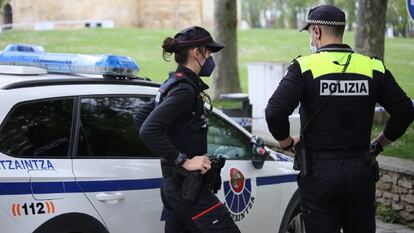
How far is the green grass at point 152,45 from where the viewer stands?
25.4 meters

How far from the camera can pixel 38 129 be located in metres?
3.81

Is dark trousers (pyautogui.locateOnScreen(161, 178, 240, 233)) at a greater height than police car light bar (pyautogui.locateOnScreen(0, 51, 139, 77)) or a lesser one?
lesser

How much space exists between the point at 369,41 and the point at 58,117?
7574mm

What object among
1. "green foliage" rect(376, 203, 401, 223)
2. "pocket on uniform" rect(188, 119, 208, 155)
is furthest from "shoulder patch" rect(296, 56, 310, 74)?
"green foliage" rect(376, 203, 401, 223)

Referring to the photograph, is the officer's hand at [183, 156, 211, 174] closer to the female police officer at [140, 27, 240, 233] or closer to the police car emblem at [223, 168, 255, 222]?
the female police officer at [140, 27, 240, 233]

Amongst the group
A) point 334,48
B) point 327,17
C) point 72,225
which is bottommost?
point 72,225

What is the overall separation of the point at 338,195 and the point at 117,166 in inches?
52.2

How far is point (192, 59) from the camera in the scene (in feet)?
12.7

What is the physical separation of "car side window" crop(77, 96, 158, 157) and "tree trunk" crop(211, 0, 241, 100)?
31.8 ft

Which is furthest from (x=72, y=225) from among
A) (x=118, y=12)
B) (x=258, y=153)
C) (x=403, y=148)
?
(x=118, y=12)

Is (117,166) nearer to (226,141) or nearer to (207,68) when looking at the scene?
(207,68)

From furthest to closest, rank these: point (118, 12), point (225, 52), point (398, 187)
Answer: point (118, 12) < point (225, 52) < point (398, 187)

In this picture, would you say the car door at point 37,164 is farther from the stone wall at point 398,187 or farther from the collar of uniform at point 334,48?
the stone wall at point 398,187

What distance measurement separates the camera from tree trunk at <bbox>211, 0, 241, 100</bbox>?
13930 millimetres
